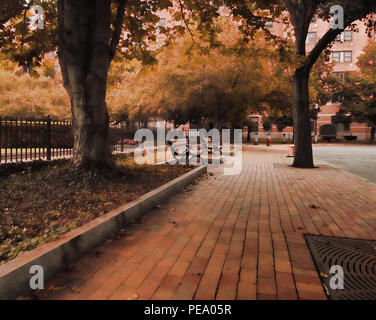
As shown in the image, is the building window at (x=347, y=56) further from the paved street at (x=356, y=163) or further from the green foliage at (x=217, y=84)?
the paved street at (x=356, y=163)

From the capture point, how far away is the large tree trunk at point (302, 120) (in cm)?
1182

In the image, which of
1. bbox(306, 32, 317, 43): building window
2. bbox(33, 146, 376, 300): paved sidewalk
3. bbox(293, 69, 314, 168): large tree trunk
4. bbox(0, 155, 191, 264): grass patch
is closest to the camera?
bbox(33, 146, 376, 300): paved sidewalk

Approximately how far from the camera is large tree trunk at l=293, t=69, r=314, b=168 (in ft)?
38.8

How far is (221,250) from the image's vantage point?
3559 millimetres

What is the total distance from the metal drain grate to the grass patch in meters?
2.96

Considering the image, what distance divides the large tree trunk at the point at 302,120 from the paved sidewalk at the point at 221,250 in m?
5.40

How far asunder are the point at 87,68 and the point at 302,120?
883 centimetres

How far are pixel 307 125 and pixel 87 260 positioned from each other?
11.0 meters

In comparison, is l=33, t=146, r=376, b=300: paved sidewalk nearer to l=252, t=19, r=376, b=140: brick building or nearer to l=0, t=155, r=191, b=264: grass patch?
l=0, t=155, r=191, b=264: grass patch

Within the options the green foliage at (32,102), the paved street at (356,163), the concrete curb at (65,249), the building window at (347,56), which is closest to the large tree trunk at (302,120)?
the paved street at (356,163)

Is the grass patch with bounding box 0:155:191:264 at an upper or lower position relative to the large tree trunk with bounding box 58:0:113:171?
lower

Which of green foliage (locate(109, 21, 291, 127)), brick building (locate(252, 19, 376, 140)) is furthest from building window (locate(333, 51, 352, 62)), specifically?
green foliage (locate(109, 21, 291, 127))

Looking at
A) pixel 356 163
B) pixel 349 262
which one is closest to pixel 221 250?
pixel 349 262

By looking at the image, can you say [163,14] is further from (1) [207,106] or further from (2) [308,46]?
(1) [207,106]
